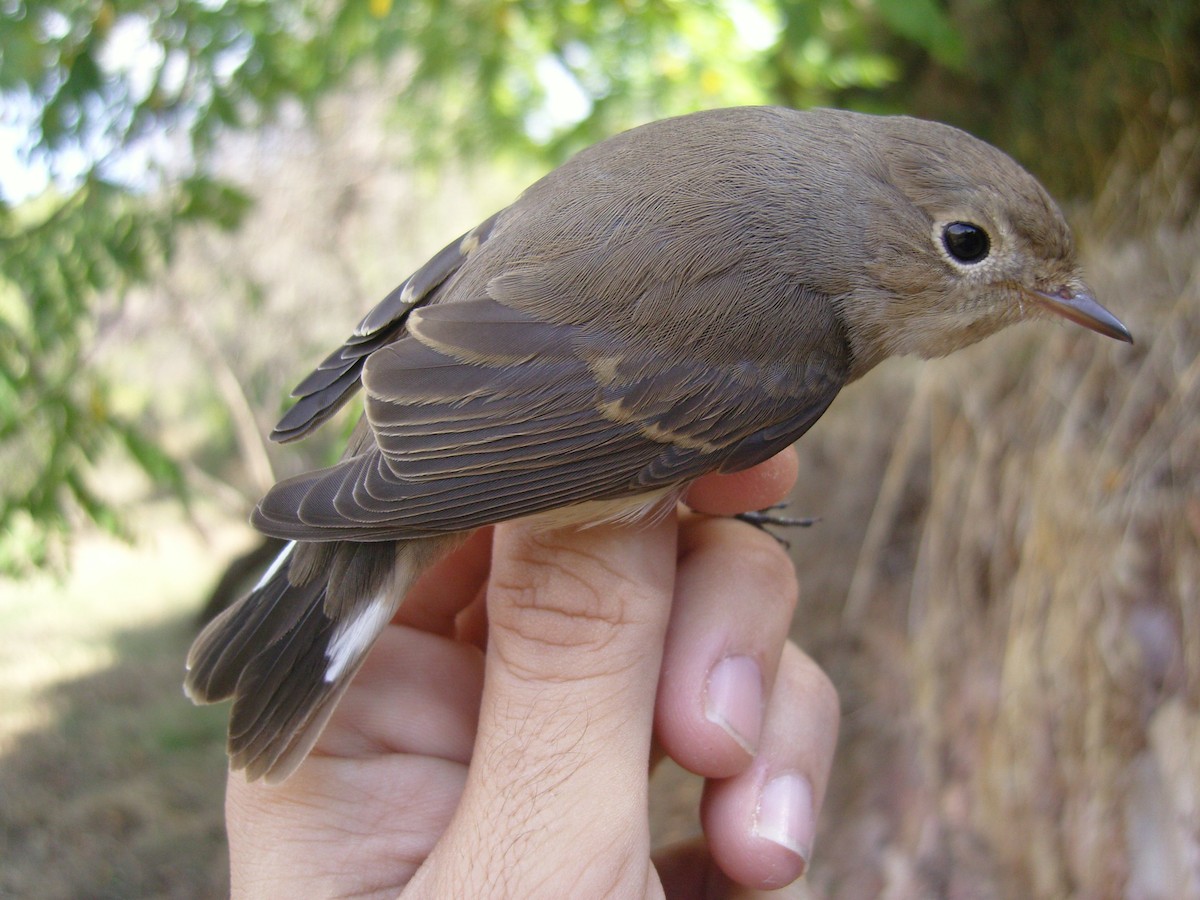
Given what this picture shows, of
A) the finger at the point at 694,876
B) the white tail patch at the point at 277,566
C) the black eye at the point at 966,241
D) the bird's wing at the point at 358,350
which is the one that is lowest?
the finger at the point at 694,876

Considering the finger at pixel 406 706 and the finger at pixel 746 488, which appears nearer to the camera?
the finger at pixel 406 706

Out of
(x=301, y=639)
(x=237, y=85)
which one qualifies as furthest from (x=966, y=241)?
(x=237, y=85)

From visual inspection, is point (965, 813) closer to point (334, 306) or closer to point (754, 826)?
point (754, 826)

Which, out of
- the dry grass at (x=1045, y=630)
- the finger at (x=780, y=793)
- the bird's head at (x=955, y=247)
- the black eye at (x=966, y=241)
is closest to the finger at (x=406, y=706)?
the finger at (x=780, y=793)

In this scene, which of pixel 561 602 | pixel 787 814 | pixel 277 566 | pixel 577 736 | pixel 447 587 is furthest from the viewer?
pixel 447 587

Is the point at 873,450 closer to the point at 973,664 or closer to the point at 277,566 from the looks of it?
the point at 973,664

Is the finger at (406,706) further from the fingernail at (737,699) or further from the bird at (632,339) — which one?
the fingernail at (737,699)
